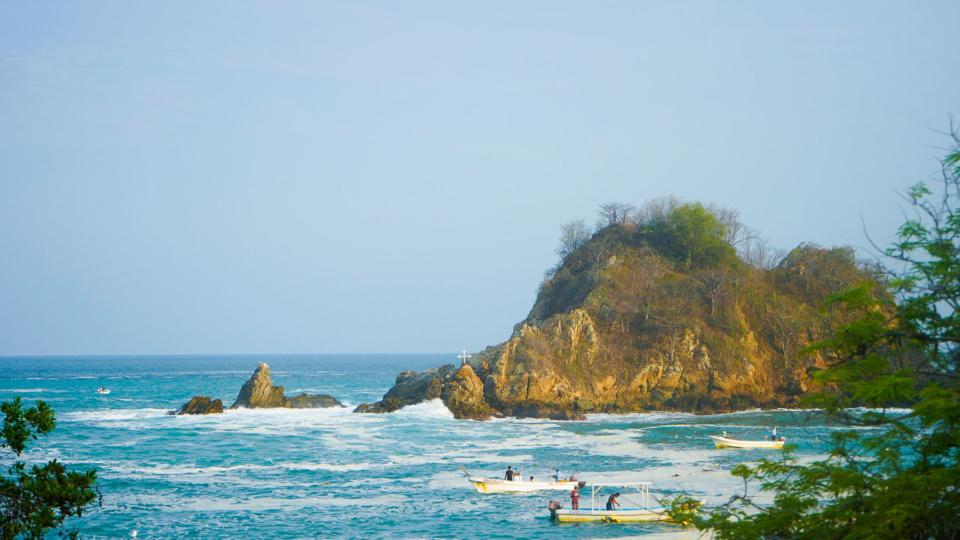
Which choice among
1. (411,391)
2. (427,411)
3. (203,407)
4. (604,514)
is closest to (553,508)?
(604,514)

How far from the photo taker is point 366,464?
4453 cm

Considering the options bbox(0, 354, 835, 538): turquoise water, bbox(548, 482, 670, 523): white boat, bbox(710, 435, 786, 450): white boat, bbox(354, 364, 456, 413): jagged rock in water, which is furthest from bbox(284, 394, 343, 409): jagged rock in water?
bbox(548, 482, 670, 523): white boat

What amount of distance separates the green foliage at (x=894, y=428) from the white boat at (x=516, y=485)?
960 inches

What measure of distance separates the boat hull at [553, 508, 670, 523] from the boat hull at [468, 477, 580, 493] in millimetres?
4722

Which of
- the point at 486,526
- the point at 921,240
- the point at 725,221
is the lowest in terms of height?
the point at 486,526

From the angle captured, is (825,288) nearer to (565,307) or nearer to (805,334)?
(805,334)

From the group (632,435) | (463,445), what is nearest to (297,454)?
(463,445)

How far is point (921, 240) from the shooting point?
12164 millimetres

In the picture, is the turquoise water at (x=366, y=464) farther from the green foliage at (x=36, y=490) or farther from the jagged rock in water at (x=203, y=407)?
the green foliage at (x=36, y=490)

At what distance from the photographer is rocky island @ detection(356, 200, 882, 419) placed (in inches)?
2707

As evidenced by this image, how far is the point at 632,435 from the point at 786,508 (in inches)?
1716

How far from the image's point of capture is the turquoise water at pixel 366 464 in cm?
3100

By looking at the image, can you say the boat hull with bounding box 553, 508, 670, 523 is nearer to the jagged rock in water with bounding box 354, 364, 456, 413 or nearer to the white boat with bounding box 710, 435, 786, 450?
the white boat with bounding box 710, 435, 786, 450

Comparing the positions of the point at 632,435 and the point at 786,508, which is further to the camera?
the point at 632,435
